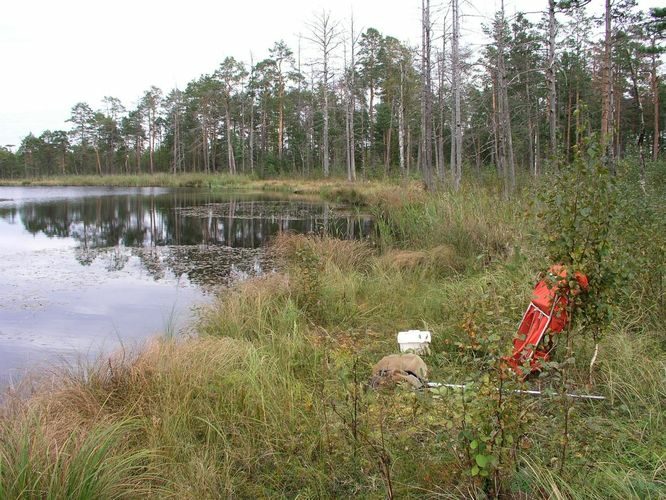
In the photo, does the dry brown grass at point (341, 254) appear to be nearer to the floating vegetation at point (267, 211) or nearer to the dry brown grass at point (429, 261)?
the dry brown grass at point (429, 261)

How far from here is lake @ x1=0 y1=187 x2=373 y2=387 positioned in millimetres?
5535

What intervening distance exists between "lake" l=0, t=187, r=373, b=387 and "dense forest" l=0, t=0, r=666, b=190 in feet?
18.9

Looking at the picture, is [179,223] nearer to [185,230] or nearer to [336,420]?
[185,230]

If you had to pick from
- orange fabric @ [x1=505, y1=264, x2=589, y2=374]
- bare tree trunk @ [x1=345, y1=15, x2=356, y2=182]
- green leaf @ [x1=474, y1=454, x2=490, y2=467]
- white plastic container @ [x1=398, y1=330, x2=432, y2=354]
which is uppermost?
bare tree trunk @ [x1=345, y1=15, x2=356, y2=182]

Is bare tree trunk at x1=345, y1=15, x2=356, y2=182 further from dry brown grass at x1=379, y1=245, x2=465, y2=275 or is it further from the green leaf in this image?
the green leaf

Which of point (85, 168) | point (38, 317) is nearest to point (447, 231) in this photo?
point (38, 317)

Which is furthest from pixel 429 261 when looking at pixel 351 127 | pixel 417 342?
pixel 351 127

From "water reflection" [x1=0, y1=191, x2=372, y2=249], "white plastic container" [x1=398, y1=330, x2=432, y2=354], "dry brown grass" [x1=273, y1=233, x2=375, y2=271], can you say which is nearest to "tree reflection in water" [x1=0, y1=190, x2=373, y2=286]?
"water reflection" [x1=0, y1=191, x2=372, y2=249]

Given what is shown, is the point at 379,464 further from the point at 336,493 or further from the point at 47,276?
the point at 47,276

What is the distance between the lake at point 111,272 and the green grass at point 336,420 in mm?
1191

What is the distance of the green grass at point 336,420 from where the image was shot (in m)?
2.12

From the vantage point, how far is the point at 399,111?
111 feet

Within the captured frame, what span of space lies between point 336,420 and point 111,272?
734 centimetres

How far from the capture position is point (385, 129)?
4294 centimetres
